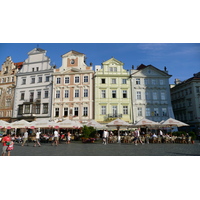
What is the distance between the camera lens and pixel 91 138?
19.3m

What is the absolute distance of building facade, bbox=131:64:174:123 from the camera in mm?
31203

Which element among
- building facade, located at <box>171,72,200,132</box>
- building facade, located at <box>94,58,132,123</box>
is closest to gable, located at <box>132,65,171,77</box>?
building facade, located at <box>94,58,132,123</box>

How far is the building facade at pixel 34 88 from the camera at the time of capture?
3231 centimetres

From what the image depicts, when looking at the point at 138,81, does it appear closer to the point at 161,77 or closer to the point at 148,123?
the point at 161,77

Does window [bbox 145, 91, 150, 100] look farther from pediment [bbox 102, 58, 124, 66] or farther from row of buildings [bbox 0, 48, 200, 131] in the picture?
pediment [bbox 102, 58, 124, 66]

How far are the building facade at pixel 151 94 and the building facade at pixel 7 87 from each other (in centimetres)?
2266

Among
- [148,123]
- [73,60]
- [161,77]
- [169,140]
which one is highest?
[73,60]

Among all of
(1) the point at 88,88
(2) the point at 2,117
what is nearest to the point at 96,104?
(1) the point at 88,88

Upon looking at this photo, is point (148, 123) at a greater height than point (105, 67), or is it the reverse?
point (105, 67)

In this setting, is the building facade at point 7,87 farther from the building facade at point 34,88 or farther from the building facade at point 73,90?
the building facade at point 73,90

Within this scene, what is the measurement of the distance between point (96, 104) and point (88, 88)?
3298 millimetres

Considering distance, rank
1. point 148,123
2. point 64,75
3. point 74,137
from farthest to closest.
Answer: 1. point 64,75
2. point 74,137
3. point 148,123

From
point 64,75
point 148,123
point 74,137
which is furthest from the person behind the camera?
point 64,75

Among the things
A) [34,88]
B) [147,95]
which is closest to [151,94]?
[147,95]
